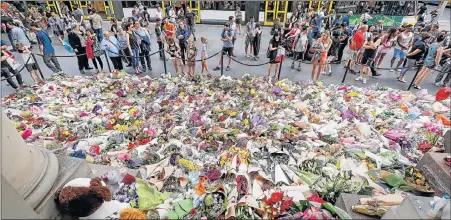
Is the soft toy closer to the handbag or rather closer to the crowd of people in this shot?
the crowd of people

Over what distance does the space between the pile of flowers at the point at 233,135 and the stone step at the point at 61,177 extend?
1.94 ft

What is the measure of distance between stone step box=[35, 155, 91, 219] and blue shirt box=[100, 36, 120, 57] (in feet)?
18.0

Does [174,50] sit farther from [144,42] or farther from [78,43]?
[78,43]

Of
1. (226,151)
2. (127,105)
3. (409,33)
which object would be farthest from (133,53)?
(409,33)

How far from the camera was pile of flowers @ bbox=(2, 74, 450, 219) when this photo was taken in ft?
10.9

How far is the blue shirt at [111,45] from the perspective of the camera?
7734 mm

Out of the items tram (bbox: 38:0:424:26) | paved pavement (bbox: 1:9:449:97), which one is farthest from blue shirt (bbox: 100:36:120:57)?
tram (bbox: 38:0:424:26)

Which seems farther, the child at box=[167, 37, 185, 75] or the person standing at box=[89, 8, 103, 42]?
the person standing at box=[89, 8, 103, 42]

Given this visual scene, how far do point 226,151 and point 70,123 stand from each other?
3.45 m

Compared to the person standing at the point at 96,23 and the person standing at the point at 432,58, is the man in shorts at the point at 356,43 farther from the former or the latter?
the person standing at the point at 96,23

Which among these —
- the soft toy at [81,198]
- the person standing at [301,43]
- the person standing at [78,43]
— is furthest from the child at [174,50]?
the soft toy at [81,198]

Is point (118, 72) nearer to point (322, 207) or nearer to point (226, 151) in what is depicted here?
point (226, 151)

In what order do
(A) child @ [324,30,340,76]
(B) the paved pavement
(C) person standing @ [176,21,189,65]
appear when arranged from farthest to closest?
(C) person standing @ [176,21,189,65], (A) child @ [324,30,340,76], (B) the paved pavement

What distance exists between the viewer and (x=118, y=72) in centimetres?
784
